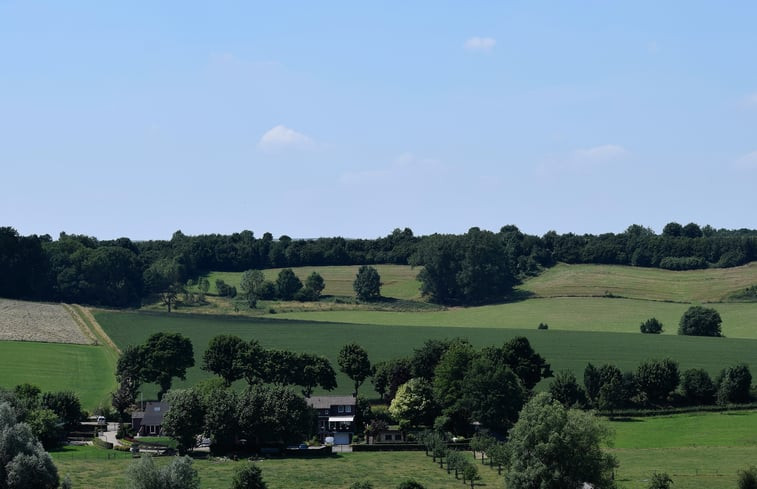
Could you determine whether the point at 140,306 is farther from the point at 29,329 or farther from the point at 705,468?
the point at 705,468

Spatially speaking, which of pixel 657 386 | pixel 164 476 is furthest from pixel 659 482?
pixel 657 386

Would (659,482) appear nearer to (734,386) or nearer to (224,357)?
(734,386)

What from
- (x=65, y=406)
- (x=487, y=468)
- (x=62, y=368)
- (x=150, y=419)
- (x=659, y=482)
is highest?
(x=62, y=368)

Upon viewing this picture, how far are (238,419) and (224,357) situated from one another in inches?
767

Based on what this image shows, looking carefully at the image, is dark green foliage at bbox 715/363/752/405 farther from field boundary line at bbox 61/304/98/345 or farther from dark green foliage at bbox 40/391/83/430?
field boundary line at bbox 61/304/98/345

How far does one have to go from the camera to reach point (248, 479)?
2842 inches

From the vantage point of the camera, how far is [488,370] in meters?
103

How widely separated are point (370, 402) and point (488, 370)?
1577 centimetres

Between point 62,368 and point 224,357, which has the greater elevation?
point 224,357

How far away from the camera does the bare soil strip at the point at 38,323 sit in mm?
144750

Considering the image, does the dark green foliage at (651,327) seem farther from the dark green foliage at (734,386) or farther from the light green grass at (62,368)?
the light green grass at (62,368)

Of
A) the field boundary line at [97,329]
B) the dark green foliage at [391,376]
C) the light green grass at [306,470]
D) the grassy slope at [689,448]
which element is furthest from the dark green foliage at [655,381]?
the field boundary line at [97,329]

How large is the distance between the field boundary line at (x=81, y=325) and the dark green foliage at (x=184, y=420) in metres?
53.7

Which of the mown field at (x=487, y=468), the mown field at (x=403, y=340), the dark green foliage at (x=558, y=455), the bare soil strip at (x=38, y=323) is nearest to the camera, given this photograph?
the dark green foliage at (x=558, y=455)
